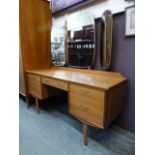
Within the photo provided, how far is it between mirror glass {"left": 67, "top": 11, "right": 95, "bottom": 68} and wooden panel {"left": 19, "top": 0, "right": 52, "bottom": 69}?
508 millimetres

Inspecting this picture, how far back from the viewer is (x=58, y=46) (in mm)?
2811

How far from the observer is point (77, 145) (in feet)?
5.44

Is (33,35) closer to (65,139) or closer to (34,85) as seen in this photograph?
(34,85)

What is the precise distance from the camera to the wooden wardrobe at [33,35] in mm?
2434

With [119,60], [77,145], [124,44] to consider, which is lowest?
[77,145]

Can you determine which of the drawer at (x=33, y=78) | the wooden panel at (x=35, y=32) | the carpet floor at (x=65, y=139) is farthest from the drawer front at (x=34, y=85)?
the carpet floor at (x=65, y=139)

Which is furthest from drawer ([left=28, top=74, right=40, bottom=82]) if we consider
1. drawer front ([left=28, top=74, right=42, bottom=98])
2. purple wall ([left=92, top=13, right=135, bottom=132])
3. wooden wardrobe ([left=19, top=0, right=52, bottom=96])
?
purple wall ([left=92, top=13, right=135, bottom=132])

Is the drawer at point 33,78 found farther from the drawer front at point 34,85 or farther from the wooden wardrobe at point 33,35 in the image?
the wooden wardrobe at point 33,35

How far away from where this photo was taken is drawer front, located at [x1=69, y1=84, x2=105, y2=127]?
141 cm
